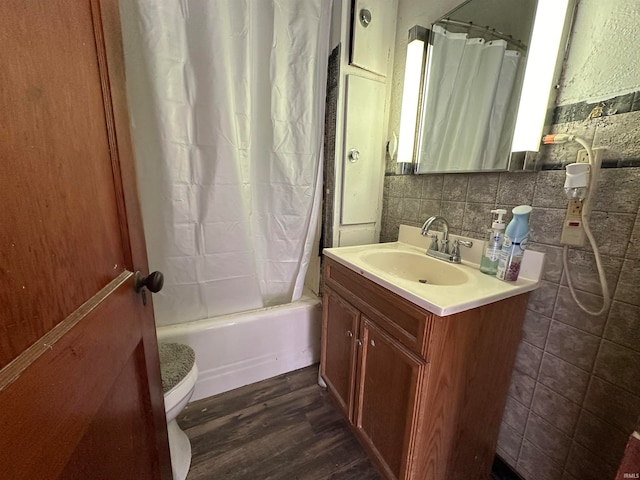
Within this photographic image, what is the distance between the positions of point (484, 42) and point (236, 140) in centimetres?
108

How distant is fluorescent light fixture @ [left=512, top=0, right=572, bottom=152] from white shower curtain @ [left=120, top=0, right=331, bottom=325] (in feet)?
2.78

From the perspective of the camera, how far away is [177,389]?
0.93m

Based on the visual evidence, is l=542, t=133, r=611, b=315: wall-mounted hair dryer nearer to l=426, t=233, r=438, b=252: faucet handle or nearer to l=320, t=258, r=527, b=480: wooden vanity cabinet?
l=320, t=258, r=527, b=480: wooden vanity cabinet

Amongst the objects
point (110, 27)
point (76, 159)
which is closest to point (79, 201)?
point (76, 159)

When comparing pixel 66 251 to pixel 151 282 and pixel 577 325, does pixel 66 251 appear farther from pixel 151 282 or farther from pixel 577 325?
pixel 577 325

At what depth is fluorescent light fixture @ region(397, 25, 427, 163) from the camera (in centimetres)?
119

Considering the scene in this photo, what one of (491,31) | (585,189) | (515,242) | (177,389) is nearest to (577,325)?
(515,242)

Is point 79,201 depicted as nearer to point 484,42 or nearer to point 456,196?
point 456,196

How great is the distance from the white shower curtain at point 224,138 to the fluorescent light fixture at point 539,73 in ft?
2.78

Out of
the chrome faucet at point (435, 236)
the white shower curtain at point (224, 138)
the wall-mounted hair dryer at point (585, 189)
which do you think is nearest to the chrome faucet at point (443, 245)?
the chrome faucet at point (435, 236)

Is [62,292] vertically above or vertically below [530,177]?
below

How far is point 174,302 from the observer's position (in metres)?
1.30

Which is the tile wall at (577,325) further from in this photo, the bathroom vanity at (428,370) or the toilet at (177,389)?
the toilet at (177,389)

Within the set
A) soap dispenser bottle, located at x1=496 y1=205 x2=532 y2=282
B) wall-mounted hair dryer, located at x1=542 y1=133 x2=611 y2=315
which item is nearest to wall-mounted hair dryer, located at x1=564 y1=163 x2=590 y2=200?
wall-mounted hair dryer, located at x1=542 y1=133 x2=611 y2=315
